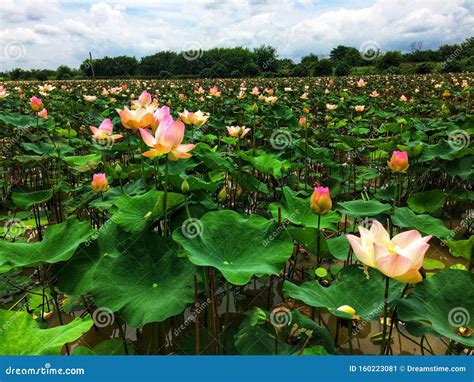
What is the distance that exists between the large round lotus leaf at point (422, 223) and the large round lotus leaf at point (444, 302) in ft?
2.13

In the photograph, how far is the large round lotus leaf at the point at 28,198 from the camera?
2.51m

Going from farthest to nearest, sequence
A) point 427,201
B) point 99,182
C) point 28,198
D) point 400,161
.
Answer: point 427,201
point 28,198
point 400,161
point 99,182

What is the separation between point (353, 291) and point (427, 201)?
157cm

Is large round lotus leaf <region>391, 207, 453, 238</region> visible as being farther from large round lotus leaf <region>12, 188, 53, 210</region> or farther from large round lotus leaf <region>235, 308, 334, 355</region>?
large round lotus leaf <region>12, 188, 53, 210</region>

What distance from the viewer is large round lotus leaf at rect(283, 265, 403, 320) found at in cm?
140

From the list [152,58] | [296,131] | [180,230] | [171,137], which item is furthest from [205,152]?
[152,58]

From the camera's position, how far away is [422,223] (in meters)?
2.05

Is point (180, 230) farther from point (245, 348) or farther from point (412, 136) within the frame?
point (412, 136)

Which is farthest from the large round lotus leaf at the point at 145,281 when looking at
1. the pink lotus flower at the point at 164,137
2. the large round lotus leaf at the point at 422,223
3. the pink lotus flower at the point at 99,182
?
the large round lotus leaf at the point at 422,223

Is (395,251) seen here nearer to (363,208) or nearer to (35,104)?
(363,208)

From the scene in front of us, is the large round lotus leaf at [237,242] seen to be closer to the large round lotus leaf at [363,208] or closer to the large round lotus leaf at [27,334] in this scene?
the large round lotus leaf at [27,334]

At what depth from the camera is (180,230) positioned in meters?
1.51

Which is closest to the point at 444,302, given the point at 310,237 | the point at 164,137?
the point at 310,237

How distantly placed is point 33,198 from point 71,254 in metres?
1.26
